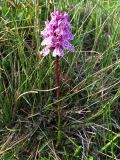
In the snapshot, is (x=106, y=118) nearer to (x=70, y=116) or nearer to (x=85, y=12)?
(x=70, y=116)

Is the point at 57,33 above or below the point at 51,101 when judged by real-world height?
above

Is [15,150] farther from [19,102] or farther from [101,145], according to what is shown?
[101,145]

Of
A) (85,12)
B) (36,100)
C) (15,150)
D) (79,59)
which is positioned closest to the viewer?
(15,150)

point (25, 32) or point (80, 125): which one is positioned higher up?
Answer: point (25, 32)

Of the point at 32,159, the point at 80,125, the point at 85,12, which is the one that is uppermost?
the point at 85,12

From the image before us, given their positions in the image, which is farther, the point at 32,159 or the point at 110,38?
the point at 110,38

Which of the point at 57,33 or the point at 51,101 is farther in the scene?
the point at 51,101

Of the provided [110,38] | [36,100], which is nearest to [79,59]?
[110,38]

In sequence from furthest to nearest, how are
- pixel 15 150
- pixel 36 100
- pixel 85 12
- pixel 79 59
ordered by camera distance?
pixel 85 12 → pixel 79 59 → pixel 36 100 → pixel 15 150
